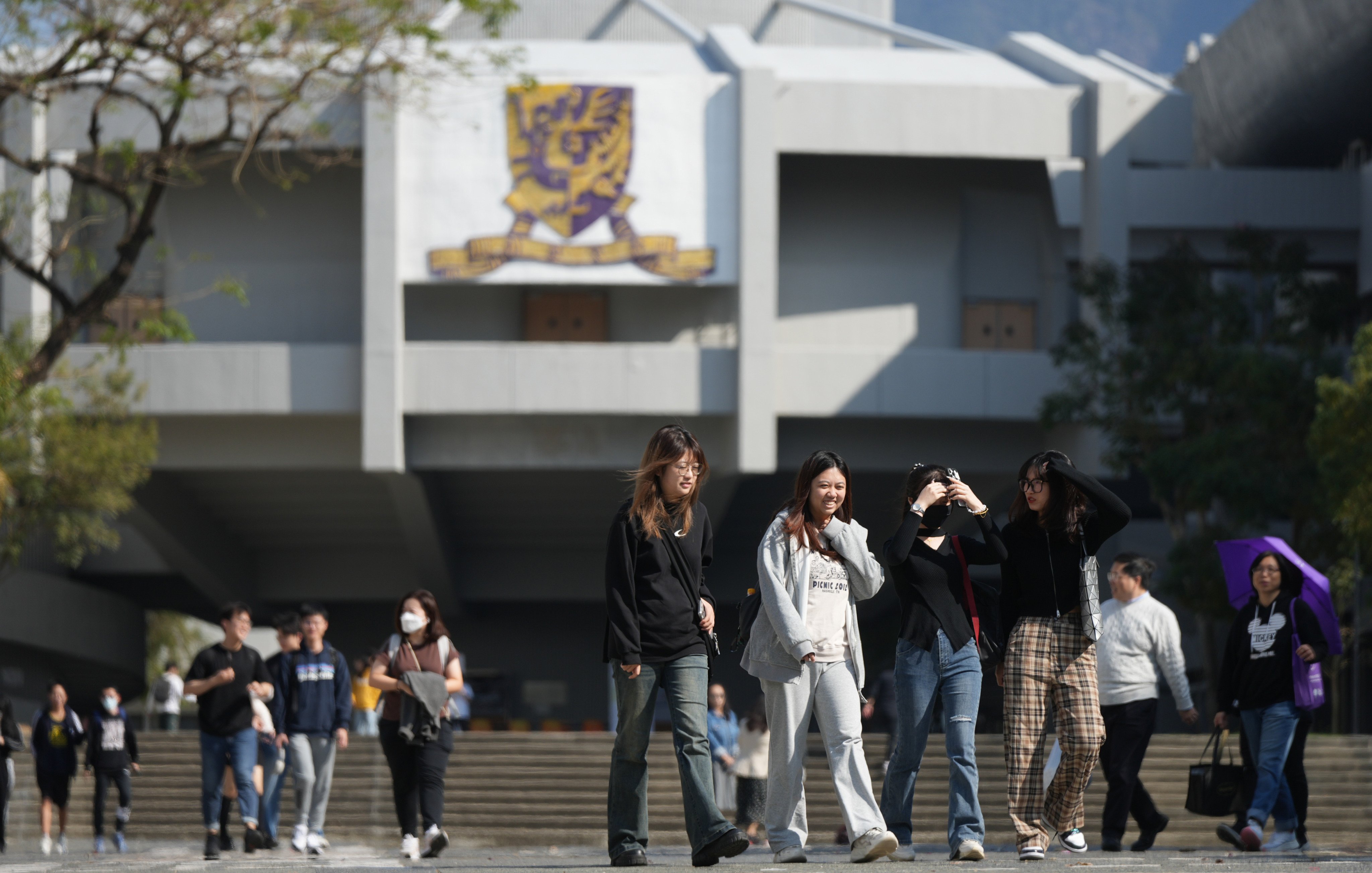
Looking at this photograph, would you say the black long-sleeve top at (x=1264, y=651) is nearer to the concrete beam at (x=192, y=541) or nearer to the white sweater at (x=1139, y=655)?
the white sweater at (x=1139, y=655)

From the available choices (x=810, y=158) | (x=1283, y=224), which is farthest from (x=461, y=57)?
(x=1283, y=224)

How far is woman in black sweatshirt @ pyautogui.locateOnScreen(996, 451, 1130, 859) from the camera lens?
6469 mm

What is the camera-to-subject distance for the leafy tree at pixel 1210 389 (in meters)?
19.5

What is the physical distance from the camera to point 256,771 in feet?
33.7

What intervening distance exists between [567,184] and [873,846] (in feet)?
61.9

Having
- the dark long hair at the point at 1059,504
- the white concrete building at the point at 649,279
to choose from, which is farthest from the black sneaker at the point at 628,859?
the white concrete building at the point at 649,279

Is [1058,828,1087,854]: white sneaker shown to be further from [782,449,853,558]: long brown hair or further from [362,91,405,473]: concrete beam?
[362,91,405,473]: concrete beam

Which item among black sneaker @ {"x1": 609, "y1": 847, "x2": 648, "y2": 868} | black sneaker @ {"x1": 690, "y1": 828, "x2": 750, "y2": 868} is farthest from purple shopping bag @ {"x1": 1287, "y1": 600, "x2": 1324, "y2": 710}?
black sneaker @ {"x1": 609, "y1": 847, "x2": 648, "y2": 868}

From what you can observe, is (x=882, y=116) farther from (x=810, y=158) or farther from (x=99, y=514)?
(x=99, y=514)

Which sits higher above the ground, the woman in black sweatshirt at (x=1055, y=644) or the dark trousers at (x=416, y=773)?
the woman in black sweatshirt at (x=1055, y=644)

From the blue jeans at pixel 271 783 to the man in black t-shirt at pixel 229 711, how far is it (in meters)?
0.34

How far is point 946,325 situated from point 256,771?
730 inches

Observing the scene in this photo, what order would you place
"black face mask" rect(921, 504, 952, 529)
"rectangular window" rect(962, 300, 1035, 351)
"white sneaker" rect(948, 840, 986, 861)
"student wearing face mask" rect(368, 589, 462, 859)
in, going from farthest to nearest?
"rectangular window" rect(962, 300, 1035, 351) < "student wearing face mask" rect(368, 589, 462, 859) < "black face mask" rect(921, 504, 952, 529) < "white sneaker" rect(948, 840, 986, 861)

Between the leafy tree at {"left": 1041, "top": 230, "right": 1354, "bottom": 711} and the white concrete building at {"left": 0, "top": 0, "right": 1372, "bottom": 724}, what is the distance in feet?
8.22
